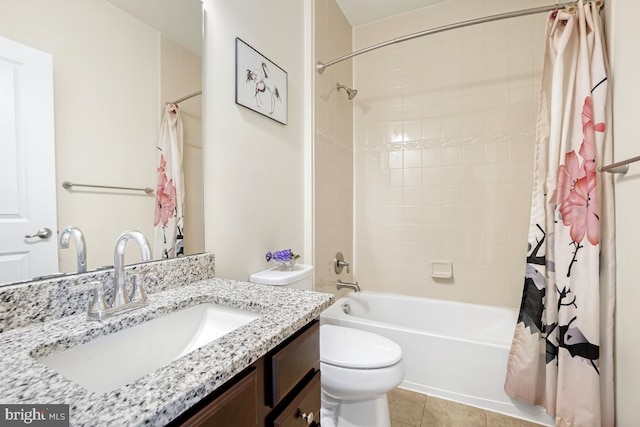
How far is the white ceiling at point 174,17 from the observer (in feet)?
2.92

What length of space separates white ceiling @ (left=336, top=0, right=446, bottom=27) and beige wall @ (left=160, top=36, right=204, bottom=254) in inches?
63.7

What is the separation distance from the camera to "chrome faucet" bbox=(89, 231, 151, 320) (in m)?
0.69

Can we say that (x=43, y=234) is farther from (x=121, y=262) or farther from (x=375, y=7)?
(x=375, y=7)

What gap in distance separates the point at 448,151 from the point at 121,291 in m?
2.18

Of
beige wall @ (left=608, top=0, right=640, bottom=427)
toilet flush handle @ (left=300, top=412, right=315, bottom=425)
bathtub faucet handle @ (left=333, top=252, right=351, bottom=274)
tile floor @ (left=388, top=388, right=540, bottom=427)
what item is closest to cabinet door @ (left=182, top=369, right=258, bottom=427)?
toilet flush handle @ (left=300, top=412, right=315, bottom=425)

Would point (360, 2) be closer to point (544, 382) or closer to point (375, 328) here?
point (375, 328)

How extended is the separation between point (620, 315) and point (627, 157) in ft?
2.18

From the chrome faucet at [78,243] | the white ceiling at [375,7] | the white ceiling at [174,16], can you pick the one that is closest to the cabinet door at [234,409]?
the chrome faucet at [78,243]

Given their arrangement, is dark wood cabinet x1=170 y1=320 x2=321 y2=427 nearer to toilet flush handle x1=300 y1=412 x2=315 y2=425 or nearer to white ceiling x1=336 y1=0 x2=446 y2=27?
toilet flush handle x1=300 y1=412 x2=315 y2=425

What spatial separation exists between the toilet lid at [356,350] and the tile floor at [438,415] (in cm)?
51

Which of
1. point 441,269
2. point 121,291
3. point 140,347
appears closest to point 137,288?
point 121,291

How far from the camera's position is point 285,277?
1.27 metres

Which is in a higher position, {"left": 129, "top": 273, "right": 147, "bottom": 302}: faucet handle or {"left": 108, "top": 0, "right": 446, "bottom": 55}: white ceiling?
{"left": 108, "top": 0, "right": 446, "bottom": 55}: white ceiling

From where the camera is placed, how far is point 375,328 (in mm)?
1719
